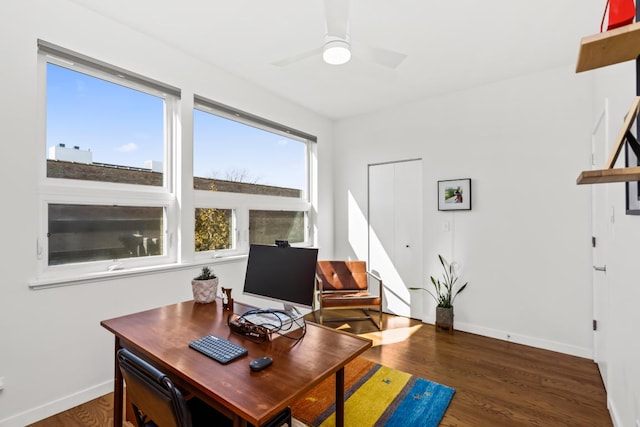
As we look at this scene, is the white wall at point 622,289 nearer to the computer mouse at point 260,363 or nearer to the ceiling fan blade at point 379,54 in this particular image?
the ceiling fan blade at point 379,54

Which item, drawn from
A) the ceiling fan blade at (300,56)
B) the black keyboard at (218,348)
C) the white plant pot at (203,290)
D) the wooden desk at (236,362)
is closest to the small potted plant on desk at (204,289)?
the white plant pot at (203,290)

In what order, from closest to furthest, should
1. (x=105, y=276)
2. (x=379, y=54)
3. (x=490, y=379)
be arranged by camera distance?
(x=379, y=54) < (x=105, y=276) < (x=490, y=379)

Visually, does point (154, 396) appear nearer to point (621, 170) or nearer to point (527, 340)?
point (621, 170)

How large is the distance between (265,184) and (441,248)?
2298 millimetres

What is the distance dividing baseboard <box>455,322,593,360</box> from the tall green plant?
0.30m

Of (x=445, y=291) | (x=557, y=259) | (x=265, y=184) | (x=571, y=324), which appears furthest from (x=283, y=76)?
(x=571, y=324)

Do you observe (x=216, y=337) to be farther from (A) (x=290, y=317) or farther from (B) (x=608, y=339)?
(B) (x=608, y=339)

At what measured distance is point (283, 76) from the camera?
3.29 meters

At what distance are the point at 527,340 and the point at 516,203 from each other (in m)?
1.43

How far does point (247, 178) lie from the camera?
3.64 m

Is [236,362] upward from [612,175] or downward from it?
downward

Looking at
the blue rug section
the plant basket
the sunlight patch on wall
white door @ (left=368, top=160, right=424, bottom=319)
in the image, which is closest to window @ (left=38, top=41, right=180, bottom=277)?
the blue rug section

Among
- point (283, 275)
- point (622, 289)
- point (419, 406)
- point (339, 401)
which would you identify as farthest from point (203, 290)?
point (622, 289)

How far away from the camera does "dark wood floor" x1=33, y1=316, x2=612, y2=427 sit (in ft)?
6.72
